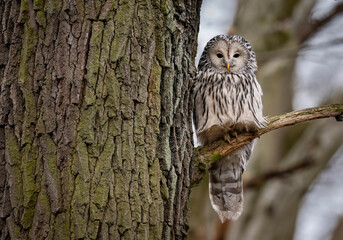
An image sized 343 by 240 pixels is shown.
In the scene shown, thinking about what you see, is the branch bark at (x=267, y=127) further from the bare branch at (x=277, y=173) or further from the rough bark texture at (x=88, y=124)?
the bare branch at (x=277, y=173)

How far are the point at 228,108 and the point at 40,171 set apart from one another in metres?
1.74

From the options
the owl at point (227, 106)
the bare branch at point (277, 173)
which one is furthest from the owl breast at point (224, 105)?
the bare branch at point (277, 173)

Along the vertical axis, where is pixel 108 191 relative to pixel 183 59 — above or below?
below

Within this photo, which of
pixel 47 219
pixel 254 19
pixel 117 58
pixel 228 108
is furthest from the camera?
pixel 254 19

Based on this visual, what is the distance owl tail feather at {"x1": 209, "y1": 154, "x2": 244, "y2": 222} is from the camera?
12.9 feet

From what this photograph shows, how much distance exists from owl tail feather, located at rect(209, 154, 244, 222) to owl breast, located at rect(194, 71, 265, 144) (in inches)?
15.9

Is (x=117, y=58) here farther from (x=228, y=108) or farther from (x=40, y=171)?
(x=228, y=108)

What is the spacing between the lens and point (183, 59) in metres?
2.65

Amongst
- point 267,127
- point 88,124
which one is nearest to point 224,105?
Answer: point 267,127

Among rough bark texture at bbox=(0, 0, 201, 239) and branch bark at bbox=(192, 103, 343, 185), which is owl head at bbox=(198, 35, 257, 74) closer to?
branch bark at bbox=(192, 103, 343, 185)

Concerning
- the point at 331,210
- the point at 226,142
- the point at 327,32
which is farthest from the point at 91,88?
the point at 331,210

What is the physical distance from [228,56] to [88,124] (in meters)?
1.98

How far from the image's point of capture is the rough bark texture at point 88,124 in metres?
2.21

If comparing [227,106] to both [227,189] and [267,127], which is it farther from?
[227,189]
